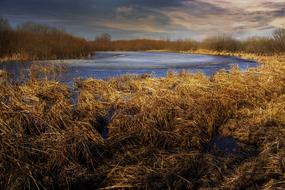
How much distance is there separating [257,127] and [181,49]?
1602 inches

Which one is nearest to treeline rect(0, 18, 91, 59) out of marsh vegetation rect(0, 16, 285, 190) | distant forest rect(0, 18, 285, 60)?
distant forest rect(0, 18, 285, 60)

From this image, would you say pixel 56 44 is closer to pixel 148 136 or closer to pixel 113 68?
pixel 113 68

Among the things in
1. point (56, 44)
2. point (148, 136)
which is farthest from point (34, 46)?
point (148, 136)

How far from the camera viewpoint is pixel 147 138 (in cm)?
668

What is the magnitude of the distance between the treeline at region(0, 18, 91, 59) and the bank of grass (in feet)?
54.0

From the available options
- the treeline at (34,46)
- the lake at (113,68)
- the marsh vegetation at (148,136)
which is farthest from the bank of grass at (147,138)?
the treeline at (34,46)

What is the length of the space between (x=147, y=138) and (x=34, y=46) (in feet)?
72.0

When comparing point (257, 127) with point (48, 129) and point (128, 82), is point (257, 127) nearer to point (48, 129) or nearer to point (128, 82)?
point (48, 129)

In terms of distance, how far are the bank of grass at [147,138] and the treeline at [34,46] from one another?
16.5 metres

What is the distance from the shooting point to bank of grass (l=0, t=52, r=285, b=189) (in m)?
5.19

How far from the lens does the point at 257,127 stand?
24.3ft

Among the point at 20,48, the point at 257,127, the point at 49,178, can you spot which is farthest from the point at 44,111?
the point at 20,48

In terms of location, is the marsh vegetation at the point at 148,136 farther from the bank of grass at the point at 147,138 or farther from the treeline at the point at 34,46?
the treeline at the point at 34,46

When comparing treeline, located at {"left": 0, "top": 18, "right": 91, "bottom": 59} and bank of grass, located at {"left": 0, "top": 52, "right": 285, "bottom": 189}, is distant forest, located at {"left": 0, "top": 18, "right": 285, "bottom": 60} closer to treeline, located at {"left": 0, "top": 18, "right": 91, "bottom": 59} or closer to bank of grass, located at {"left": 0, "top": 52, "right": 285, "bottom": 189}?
treeline, located at {"left": 0, "top": 18, "right": 91, "bottom": 59}
